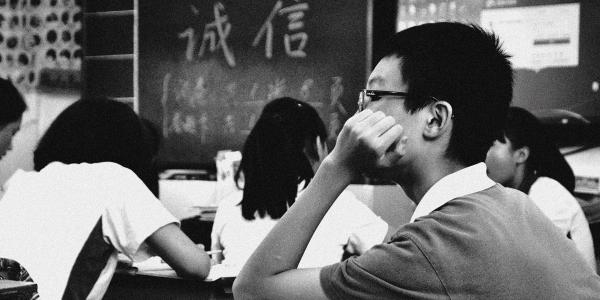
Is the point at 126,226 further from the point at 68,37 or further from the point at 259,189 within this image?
the point at 68,37

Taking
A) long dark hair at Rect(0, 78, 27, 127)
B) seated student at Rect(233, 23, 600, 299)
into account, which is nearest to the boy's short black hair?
seated student at Rect(233, 23, 600, 299)

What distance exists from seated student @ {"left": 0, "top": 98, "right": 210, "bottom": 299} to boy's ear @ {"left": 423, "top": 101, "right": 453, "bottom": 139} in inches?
35.3

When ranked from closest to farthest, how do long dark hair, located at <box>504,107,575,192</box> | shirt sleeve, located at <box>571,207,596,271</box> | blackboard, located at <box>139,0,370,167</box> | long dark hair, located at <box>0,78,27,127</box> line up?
long dark hair, located at <box>0,78,27,127</box>, shirt sleeve, located at <box>571,207,596,271</box>, long dark hair, located at <box>504,107,575,192</box>, blackboard, located at <box>139,0,370,167</box>

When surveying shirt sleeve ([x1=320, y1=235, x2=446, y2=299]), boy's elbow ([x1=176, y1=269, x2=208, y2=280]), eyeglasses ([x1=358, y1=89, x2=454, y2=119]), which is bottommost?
boy's elbow ([x1=176, y1=269, x2=208, y2=280])

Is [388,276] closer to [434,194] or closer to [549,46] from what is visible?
[434,194]

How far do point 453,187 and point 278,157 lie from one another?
4.18 ft

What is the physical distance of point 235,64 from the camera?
13.1ft

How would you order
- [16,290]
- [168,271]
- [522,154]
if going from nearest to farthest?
[16,290], [168,271], [522,154]

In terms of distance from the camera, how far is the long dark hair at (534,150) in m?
2.79

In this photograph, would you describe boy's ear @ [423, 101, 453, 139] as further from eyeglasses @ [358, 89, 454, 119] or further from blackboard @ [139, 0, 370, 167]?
blackboard @ [139, 0, 370, 167]

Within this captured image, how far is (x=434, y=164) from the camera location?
108cm

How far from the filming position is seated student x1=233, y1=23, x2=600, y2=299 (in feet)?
2.96

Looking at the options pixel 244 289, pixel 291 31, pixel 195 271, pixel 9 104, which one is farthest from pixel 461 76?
pixel 291 31

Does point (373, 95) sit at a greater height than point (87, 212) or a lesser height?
greater
